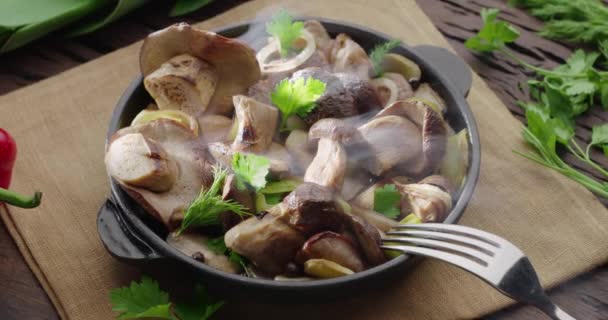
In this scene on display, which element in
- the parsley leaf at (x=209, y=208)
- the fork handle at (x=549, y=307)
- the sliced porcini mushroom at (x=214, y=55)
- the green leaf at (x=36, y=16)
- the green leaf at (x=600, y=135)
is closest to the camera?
the fork handle at (x=549, y=307)

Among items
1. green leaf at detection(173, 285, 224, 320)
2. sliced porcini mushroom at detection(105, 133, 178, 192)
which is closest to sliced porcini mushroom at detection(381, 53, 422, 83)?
sliced porcini mushroom at detection(105, 133, 178, 192)

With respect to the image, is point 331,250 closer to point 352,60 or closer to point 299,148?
point 299,148

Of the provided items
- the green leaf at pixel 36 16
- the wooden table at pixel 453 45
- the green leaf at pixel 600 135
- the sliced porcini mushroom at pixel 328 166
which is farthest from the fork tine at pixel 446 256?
the green leaf at pixel 36 16

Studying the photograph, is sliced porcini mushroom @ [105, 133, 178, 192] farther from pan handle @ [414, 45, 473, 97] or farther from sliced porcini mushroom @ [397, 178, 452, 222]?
pan handle @ [414, 45, 473, 97]

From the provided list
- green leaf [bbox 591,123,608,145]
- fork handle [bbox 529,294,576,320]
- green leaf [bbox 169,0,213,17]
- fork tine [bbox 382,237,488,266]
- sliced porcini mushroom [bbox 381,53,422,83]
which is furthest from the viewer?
green leaf [bbox 169,0,213,17]

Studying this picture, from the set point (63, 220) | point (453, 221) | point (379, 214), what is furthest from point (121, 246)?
point (453, 221)

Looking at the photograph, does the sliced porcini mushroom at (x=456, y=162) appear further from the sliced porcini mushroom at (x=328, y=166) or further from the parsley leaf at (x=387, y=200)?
the sliced porcini mushroom at (x=328, y=166)
